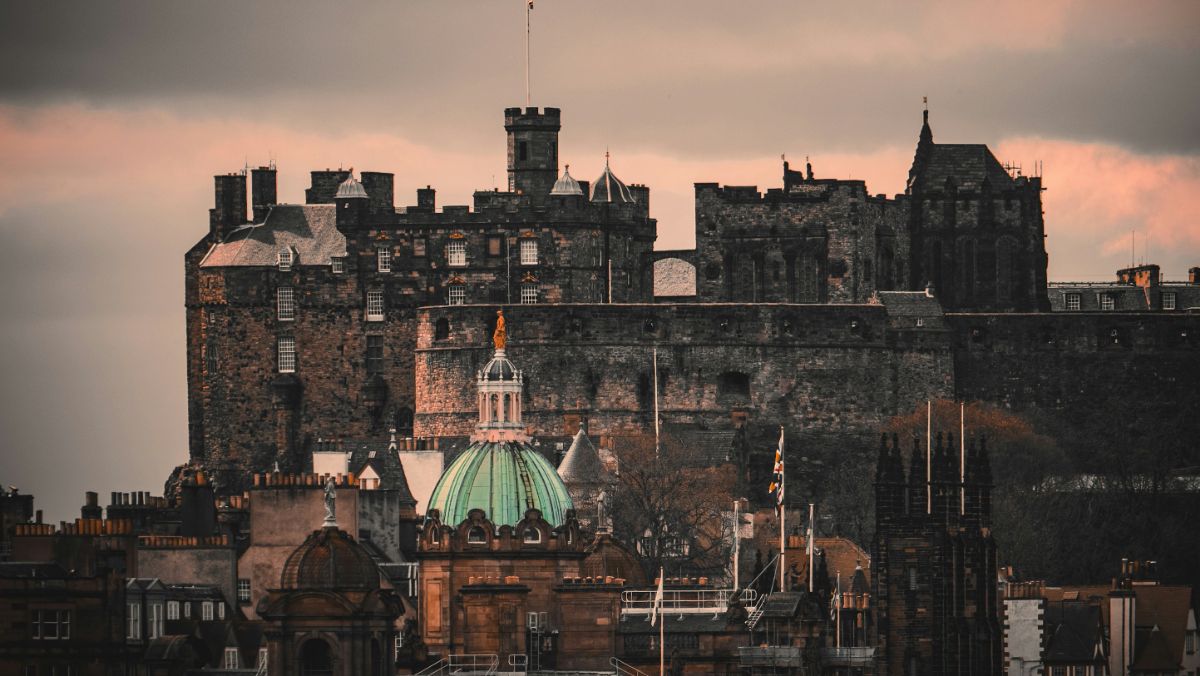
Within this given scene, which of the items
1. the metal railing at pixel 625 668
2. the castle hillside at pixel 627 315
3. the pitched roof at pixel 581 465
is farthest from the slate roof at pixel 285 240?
the metal railing at pixel 625 668

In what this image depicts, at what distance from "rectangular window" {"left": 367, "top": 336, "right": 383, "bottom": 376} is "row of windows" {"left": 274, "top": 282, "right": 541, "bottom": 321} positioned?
2.18ft

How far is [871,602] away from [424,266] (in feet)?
181

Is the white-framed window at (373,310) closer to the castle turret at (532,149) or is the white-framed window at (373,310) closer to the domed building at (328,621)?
the castle turret at (532,149)

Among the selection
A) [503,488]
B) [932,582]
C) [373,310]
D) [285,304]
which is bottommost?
[932,582]

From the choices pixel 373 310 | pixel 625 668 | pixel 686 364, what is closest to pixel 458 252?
pixel 373 310

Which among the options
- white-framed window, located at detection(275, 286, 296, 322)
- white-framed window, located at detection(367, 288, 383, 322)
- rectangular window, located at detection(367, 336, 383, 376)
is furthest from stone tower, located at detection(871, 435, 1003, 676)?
white-framed window, located at detection(275, 286, 296, 322)

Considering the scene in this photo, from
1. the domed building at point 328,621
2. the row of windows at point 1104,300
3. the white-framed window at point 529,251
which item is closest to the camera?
the domed building at point 328,621

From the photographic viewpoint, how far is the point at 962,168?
16362 cm

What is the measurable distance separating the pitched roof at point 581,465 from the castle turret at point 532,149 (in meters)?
16.1

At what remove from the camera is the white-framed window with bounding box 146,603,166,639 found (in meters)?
94.2

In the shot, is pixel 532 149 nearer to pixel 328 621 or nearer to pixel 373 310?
pixel 373 310

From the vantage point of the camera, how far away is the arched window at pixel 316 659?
89.6 meters

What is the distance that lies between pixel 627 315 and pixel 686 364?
8.42 feet

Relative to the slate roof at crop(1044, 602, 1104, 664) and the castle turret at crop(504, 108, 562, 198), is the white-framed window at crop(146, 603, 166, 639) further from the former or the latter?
the castle turret at crop(504, 108, 562, 198)
